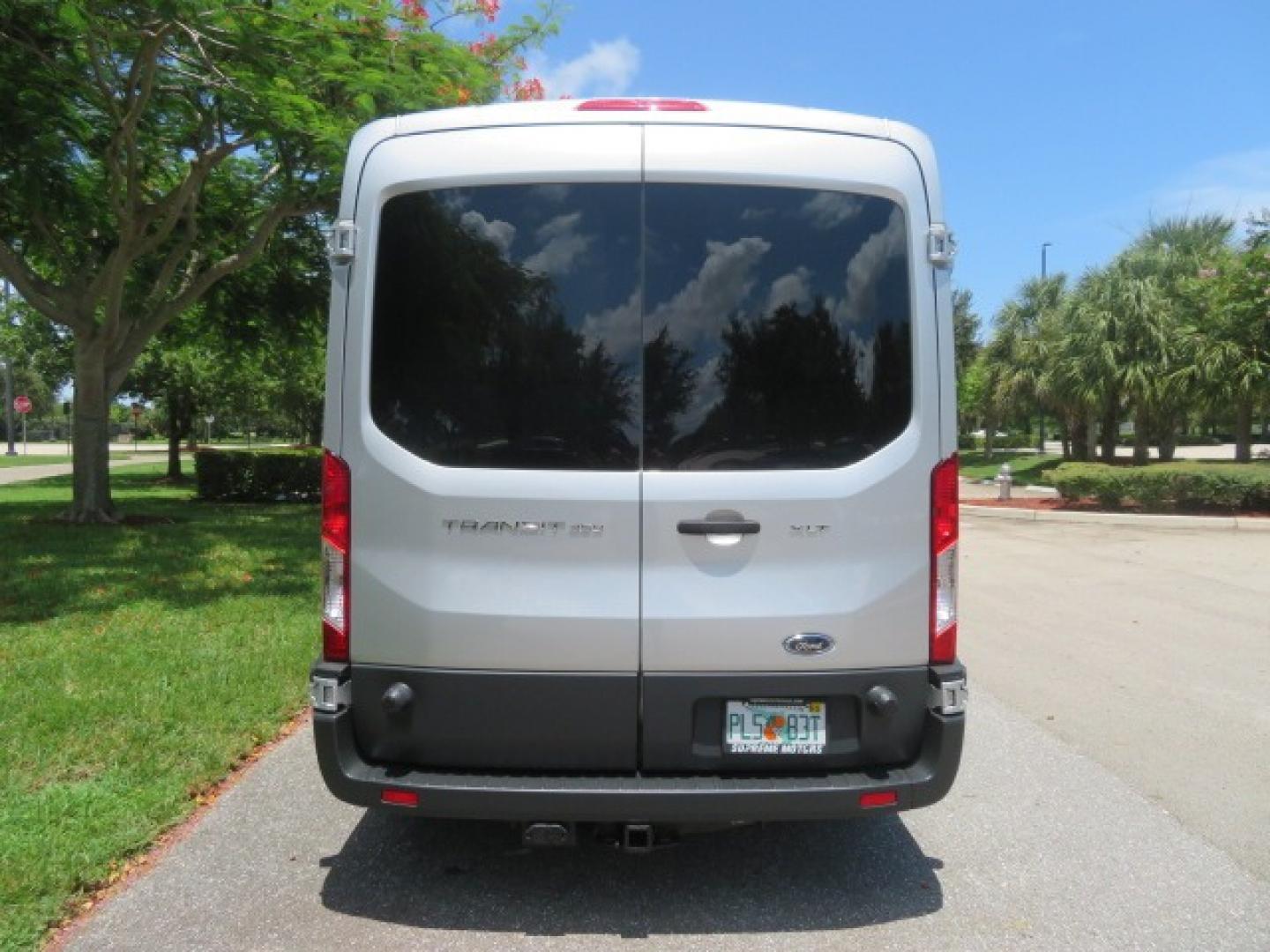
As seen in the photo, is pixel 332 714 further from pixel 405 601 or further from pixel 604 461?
pixel 604 461

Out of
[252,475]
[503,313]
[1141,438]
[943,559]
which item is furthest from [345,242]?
[1141,438]

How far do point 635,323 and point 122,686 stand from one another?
426 centimetres

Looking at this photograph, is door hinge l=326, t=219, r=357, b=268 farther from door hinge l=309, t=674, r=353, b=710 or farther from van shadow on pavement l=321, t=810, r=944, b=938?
van shadow on pavement l=321, t=810, r=944, b=938

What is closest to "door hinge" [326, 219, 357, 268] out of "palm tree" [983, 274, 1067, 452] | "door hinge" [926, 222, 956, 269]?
"door hinge" [926, 222, 956, 269]

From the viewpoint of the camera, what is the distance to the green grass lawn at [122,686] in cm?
383

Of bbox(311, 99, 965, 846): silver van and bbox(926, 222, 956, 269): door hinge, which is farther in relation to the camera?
bbox(926, 222, 956, 269): door hinge

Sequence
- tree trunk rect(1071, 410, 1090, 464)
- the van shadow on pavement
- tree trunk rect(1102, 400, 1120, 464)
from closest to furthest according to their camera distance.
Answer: the van shadow on pavement, tree trunk rect(1102, 400, 1120, 464), tree trunk rect(1071, 410, 1090, 464)

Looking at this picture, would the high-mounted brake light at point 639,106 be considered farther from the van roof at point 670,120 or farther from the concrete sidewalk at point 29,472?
the concrete sidewalk at point 29,472

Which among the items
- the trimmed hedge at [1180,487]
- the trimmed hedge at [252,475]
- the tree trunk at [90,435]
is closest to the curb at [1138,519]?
the trimmed hedge at [1180,487]

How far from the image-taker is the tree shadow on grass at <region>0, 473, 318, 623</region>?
8.55 meters

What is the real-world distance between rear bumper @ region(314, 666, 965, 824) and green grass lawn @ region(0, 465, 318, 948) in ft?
3.76

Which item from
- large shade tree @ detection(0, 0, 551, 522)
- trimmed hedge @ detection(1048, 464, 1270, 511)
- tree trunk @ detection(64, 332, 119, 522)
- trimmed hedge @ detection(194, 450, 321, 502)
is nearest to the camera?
large shade tree @ detection(0, 0, 551, 522)

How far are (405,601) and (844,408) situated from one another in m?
1.59

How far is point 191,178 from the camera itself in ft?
40.1
